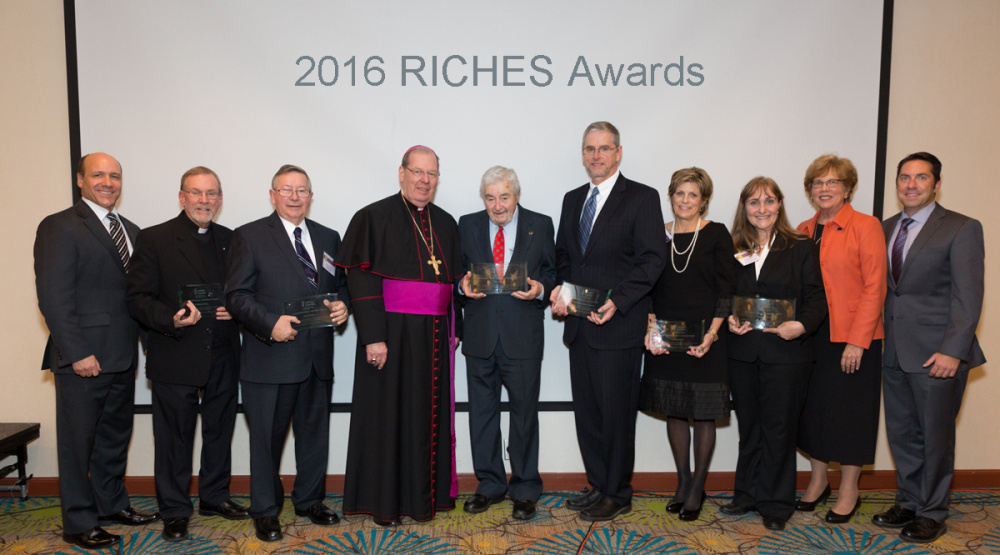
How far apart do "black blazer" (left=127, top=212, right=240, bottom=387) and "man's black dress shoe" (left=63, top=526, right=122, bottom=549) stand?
0.84 m

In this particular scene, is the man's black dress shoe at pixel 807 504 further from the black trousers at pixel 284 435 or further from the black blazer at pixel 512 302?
the black trousers at pixel 284 435

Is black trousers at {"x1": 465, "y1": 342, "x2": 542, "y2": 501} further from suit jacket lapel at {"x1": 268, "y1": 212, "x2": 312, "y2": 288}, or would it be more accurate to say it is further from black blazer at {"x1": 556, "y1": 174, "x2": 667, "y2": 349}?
suit jacket lapel at {"x1": 268, "y1": 212, "x2": 312, "y2": 288}

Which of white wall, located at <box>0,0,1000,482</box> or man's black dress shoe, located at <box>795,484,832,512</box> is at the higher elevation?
white wall, located at <box>0,0,1000,482</box>

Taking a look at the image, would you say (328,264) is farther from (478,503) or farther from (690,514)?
(690,514)

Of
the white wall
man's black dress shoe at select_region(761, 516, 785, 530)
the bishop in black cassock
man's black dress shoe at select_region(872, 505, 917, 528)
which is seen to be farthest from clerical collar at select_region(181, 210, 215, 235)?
man's black dress shoe at select_region(872, 505, 917, 528)

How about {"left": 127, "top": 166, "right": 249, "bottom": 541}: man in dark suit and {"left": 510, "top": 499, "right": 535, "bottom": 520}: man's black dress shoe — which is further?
{"left": 510, "top": 499, "right": 535, "bottom": 520}: man's black dress shoe

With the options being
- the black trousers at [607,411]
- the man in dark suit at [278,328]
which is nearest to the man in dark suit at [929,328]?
the black trousers at [607,411]

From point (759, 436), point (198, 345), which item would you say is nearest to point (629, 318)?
point (759, 436)

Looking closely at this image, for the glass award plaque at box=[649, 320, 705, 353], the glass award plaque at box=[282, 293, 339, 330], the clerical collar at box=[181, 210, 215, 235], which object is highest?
the clerical collar at box=[181, 210, 215, 235]

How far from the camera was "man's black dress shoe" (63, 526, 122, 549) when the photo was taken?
3.16m

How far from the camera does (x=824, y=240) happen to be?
11.0 ft

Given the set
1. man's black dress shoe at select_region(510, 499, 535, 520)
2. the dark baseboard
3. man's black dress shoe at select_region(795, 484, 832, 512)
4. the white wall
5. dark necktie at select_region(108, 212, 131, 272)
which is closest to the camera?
dark necktie at select_region(108, 212, 131, 272)

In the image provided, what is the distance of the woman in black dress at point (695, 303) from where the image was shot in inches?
130

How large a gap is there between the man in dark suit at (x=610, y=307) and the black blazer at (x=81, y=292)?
2343mm
